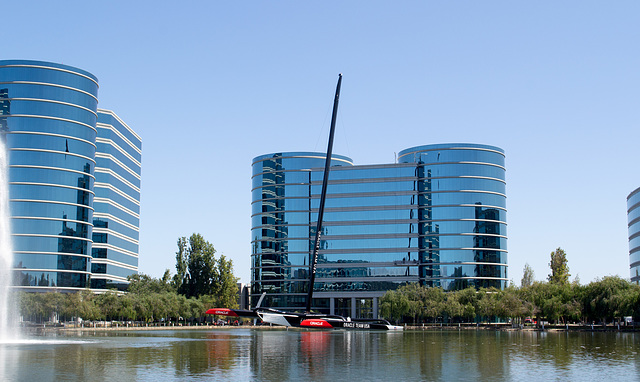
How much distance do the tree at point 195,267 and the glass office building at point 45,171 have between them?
24.7 meters

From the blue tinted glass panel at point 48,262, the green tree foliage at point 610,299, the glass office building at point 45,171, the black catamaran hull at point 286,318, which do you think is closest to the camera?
the black catamaran hull at point 286,318

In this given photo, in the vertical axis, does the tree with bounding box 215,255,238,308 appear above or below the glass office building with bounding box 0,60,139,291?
below

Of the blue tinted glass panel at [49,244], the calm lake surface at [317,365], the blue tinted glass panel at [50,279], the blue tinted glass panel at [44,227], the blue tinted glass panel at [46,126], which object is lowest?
the calm lake surface at [317,365]

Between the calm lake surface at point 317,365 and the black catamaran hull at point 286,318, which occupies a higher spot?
the black catamaran hull at point 286,318

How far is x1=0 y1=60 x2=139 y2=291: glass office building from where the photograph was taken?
171125mm

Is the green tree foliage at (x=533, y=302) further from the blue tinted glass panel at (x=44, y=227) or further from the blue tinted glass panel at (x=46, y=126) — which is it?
the blue tinted glass panel at (x=46, y=126)

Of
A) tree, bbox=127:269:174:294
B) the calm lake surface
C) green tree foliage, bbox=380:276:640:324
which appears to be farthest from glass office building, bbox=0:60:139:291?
the calm lake surface

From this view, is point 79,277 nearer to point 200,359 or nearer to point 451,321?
point 451,321

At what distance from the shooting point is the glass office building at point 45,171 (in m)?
171

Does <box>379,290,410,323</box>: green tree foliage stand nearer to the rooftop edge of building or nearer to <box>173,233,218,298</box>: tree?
<box>173,233,218,298</box>: tree

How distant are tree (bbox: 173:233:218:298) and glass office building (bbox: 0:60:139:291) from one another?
24.7m

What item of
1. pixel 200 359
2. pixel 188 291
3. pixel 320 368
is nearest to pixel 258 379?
pixel 320 368

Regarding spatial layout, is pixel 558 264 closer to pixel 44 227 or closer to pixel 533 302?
pixel 533 302

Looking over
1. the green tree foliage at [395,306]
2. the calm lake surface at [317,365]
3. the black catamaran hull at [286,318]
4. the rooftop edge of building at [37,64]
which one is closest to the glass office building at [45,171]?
the rooftop edge of building at [37,64]
